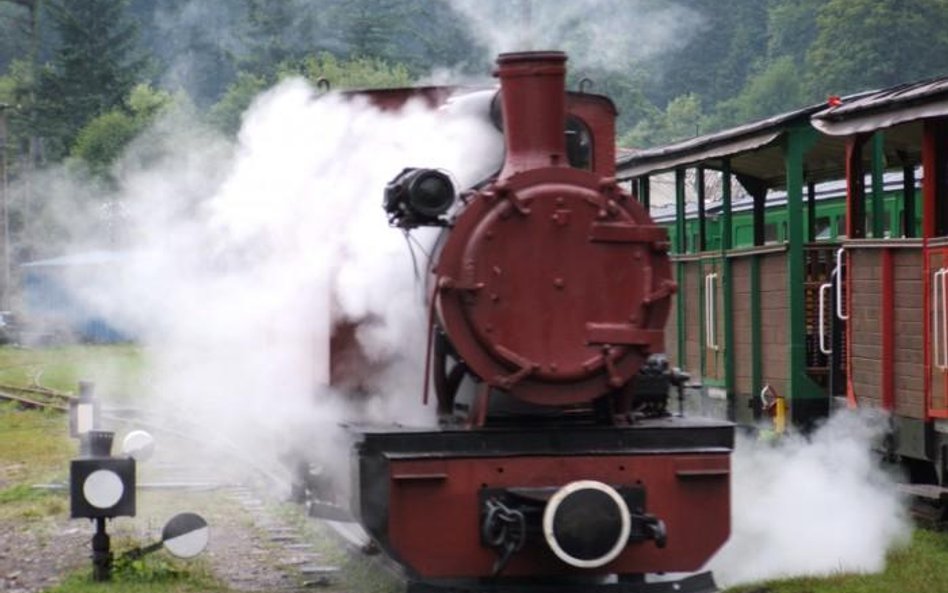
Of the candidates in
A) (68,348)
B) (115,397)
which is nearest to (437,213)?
(115,397)

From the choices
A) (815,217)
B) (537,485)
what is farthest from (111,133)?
(537,485)

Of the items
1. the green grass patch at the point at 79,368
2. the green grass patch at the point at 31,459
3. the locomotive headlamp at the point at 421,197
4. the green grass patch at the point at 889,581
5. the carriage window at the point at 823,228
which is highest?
the carriage window at the point at 823,228

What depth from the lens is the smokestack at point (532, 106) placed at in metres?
6.86

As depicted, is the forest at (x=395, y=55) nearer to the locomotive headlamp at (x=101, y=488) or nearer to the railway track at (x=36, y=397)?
the locomotive headlamp at (x=101, y=488)

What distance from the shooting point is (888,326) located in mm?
9664

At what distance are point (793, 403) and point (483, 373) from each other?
5074 mm

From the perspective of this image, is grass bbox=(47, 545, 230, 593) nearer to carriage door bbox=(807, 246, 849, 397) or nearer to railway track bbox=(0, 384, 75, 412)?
carriage door bbox=(807, 246, 849, 397)

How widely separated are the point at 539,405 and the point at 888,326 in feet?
11.7

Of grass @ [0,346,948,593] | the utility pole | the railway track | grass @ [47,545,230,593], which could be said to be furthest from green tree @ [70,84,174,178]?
grass @ [47,545,230,593]

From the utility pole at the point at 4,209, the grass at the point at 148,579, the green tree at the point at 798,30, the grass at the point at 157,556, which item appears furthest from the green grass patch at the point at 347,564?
the green tree at the point at 798,30

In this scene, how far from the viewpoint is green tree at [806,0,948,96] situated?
45.3 m

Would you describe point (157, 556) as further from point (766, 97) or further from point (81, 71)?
point (766, 97)

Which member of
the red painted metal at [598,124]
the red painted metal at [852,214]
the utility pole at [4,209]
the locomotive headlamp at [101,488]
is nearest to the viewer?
the red painted metal at [598,124]

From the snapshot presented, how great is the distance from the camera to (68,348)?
33.0 meters
